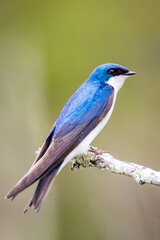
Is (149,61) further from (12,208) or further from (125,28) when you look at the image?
(12,208)

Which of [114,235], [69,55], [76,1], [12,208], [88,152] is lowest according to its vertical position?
[114,235]

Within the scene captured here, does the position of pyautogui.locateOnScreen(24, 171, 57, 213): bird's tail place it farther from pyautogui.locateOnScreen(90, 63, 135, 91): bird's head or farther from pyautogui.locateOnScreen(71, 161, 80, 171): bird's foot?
pyautogui.locateOnScreen(90, 63, 135, 91): bird's head

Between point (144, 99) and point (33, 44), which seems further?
point (33, 44)

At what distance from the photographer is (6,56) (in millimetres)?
4699

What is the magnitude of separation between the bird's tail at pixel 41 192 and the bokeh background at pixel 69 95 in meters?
1.48

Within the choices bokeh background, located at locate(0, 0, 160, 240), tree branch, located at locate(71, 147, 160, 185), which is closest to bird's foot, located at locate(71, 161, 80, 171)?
tree branch, located at locate(71, 147, 160, 185)

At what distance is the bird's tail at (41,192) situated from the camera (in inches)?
86.9

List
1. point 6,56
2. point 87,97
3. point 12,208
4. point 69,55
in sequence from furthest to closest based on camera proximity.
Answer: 1. point 6,56
2. point 69,55
3. point 12,208
4. point 87,97

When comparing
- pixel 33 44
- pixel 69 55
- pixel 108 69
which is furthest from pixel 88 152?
pixel 33 44

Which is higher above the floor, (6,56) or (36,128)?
(6,56)

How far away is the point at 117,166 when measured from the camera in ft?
7.54

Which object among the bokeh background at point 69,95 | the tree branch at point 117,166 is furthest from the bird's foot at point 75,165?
the bokeh background at point 69,95

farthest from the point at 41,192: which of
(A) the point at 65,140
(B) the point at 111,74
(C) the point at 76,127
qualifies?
(B) the point at 111,74

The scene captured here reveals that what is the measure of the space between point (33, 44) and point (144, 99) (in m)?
1.20
